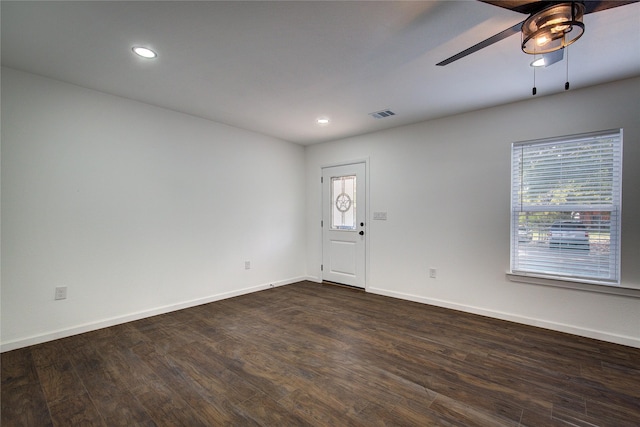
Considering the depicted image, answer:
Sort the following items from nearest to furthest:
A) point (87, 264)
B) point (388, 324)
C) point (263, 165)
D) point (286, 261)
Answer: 1. point (87, 264)
2. point (388, 324)
3. point (263, 165)
4. point (286, 261)

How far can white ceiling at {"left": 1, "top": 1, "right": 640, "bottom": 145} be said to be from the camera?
185cm

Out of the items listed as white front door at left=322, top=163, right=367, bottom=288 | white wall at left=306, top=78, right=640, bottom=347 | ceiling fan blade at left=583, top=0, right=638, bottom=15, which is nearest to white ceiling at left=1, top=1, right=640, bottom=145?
white wall at left=306, top=78, right=640, bottom=347

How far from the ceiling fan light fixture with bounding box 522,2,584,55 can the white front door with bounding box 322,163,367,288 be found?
2989 mm

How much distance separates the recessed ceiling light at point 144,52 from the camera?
2.24 metres

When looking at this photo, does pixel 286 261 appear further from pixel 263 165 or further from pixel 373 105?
pixel 373 105

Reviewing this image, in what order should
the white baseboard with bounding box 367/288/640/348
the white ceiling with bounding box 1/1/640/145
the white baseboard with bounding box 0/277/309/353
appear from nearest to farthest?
the white ceiling with bounding box 1/1/640/145
the white baseboard with bounding box 0/277/309/353
the white baseboard with bounding box 367/288/640/348

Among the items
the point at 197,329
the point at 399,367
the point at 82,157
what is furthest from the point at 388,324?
the point at 82,157

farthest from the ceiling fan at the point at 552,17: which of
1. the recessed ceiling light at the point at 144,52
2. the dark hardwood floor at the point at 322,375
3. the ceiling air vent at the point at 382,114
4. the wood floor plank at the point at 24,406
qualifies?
the wood floor plank at the point at 24,406

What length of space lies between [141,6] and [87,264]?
253cm

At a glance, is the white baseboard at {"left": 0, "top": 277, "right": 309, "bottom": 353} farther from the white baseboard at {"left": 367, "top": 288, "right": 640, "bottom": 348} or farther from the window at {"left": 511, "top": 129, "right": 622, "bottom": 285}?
the window at {"left": 511, "top": 129, "right": 622, "bottom": 285}

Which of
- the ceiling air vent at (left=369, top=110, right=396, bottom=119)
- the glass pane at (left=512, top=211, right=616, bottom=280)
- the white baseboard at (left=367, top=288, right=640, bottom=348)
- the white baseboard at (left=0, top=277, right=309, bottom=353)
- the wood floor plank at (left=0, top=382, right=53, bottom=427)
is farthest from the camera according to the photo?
the ceiling air vent at (left=369, top=110, right=396, bottom=119)

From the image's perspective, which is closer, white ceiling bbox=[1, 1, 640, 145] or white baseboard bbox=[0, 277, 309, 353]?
white ceiling bbox=[1, 1, 640, 145]

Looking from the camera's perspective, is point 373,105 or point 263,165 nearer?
point 373,105

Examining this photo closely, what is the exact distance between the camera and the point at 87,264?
9.76 ft
